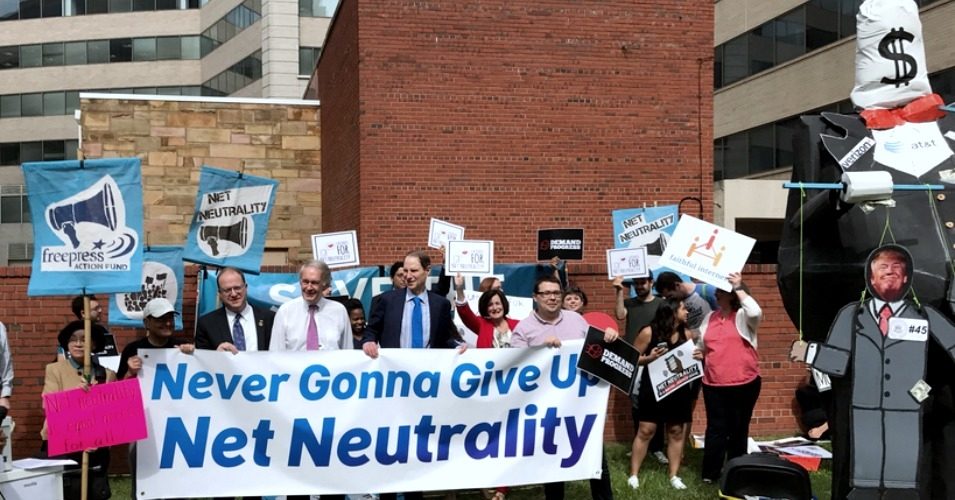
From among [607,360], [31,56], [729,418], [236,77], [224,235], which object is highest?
[31,56]

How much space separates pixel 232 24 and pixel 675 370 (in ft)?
140

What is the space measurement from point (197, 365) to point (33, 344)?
11.6 ft

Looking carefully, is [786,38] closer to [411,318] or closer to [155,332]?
[411,318]

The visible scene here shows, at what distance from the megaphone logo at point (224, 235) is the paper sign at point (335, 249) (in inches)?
30.8

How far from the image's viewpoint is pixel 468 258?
8.49 meters

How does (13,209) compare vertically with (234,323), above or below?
above

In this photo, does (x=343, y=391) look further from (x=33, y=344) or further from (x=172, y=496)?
(x=33, y=344)

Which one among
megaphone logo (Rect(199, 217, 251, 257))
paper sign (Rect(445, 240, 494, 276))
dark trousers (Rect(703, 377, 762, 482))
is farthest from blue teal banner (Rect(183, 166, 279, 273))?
dark trousers (Rect(703, 377, 762, 482))

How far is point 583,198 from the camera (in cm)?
1547

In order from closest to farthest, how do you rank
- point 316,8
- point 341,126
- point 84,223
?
point 84,223 < point 341,126 < point 316,8

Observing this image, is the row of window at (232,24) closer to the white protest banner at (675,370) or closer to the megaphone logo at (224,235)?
the megaphone logo at (224,235)

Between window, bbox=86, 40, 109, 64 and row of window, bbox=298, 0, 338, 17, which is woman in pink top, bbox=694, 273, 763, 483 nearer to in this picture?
row of window, bbox=298, 0, 338, 17

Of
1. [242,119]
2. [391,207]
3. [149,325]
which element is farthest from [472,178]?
[149,325]

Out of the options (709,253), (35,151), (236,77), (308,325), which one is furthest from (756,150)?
(35,151)
